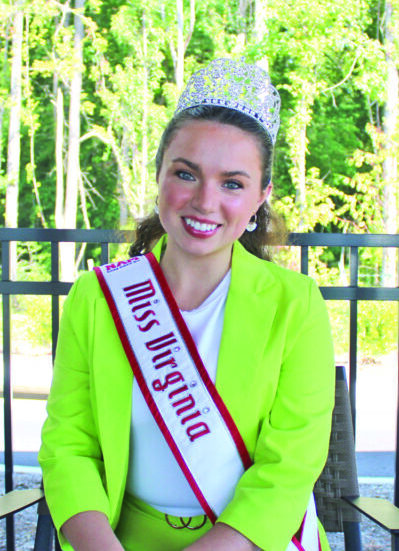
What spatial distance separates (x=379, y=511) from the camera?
1.65m

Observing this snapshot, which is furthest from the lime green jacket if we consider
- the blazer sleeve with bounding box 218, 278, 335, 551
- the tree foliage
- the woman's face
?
the tree foliage

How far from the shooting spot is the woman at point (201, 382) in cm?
140

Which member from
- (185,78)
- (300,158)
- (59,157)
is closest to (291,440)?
(300,158)

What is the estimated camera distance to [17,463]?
4375 millimetres

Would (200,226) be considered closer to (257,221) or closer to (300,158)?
(257,221)

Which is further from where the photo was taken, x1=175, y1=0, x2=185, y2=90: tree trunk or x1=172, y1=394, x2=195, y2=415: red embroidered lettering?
x1=175, y1=0, x2=185, y2=90: tree trunk

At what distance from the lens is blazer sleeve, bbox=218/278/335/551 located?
1327mm

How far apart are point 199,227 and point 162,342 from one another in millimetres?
300

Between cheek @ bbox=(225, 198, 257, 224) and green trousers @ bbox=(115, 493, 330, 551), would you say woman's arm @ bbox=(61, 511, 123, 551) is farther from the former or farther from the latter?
cheek @ bbox=(225, 198, 257, 224)

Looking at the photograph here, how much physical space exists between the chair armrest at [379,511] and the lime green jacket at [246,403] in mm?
307

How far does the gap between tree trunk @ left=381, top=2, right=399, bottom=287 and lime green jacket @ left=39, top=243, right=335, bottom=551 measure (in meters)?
7.73

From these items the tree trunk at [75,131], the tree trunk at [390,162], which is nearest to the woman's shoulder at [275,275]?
the tree trunk at [390,162]

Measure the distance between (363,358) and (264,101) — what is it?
7487 millimetres

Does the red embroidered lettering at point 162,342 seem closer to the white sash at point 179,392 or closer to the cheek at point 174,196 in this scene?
the white sash at point 179,392
